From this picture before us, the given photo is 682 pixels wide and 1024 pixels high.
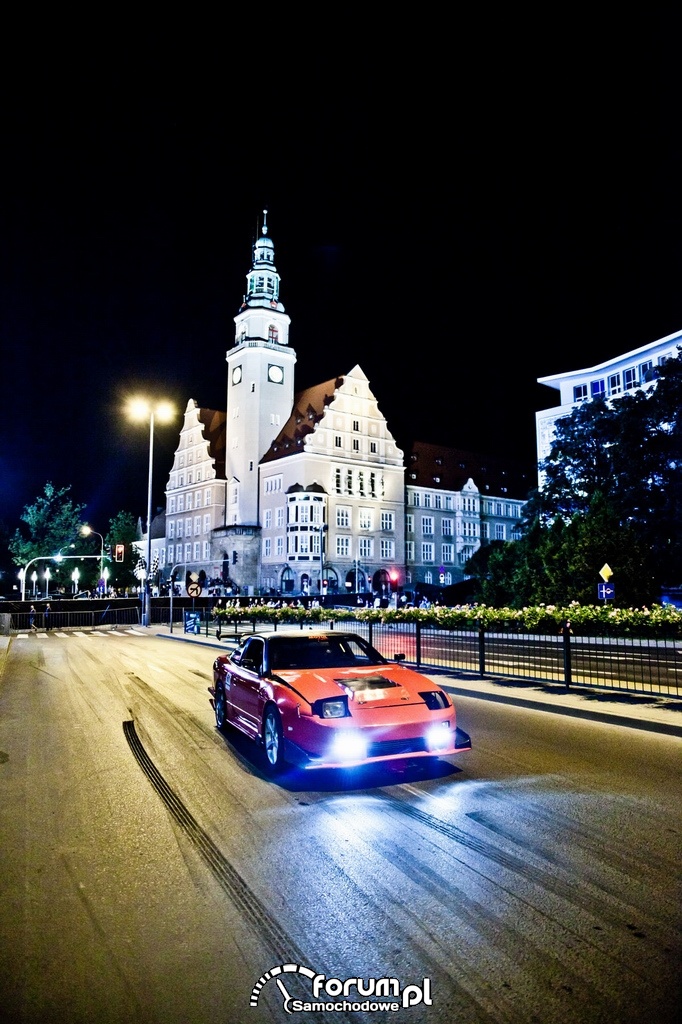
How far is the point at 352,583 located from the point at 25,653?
51531 mm

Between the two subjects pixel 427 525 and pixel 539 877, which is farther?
pixel 427 525

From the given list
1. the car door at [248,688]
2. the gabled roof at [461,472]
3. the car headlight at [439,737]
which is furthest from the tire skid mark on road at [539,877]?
the gabled roof at [461,472]

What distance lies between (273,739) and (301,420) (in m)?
A: 68.8

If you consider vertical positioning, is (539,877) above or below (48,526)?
below

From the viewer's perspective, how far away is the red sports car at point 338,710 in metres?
6.60

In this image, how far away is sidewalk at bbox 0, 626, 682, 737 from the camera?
9945mm

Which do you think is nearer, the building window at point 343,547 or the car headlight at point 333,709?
the car headlight at point 333,709

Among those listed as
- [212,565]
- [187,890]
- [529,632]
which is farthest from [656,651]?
[212,565]

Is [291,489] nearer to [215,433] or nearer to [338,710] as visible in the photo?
[215,433]

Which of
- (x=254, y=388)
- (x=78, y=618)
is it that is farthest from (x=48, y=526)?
(x=254, y=388)

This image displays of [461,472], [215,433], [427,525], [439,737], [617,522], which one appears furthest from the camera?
[461,472]

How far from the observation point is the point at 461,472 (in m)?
93.4

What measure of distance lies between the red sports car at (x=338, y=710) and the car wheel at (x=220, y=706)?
41.1 inches

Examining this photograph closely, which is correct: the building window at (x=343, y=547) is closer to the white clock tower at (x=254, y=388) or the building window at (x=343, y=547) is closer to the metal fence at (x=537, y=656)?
the white clock tower at (x=254, y=388)
